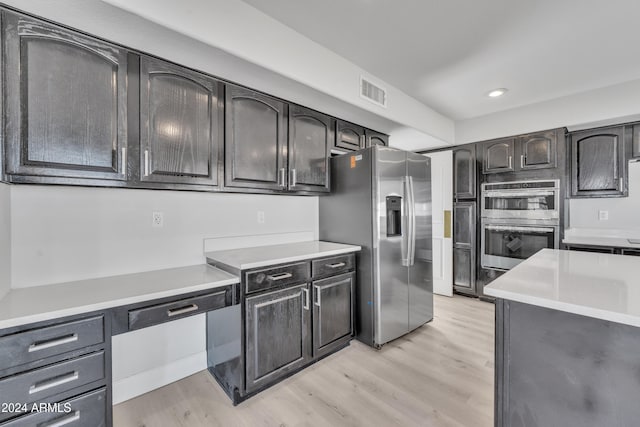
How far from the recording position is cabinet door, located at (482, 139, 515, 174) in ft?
11.6

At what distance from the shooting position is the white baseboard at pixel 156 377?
1.80 metres

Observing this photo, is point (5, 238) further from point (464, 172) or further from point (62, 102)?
point (464, 172)

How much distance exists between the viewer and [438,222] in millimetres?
3953

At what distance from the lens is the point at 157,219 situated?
1951 mm

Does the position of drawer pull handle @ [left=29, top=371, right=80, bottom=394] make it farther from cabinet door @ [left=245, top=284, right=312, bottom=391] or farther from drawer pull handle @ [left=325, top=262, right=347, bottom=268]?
drawer pull handle @ [left=325, top=262, right=347, bottom=268]

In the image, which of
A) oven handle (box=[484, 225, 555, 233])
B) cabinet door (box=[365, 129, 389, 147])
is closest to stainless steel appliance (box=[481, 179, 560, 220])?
oven handle (box=[484, 225, 555, 233])

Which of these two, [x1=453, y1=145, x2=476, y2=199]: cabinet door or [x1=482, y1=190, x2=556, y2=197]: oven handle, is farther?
[x1=453, y1=145, x2=476, y2=199]: cabinet door

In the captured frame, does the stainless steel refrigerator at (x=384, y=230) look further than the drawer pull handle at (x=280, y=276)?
Yes

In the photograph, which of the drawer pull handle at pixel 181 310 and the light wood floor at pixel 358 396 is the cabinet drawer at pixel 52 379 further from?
the light wood floor at pixel 358 396

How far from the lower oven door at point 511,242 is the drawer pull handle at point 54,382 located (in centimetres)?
417

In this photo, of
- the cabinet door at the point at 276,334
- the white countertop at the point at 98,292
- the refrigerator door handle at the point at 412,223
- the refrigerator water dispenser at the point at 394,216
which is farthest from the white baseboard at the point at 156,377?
the refrigerator door handle at the point at 412,223

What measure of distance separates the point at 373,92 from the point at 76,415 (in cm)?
299

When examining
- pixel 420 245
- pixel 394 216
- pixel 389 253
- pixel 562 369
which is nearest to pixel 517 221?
pixel 420 245

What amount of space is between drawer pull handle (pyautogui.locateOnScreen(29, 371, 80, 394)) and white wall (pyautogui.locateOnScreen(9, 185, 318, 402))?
67 centimetres
